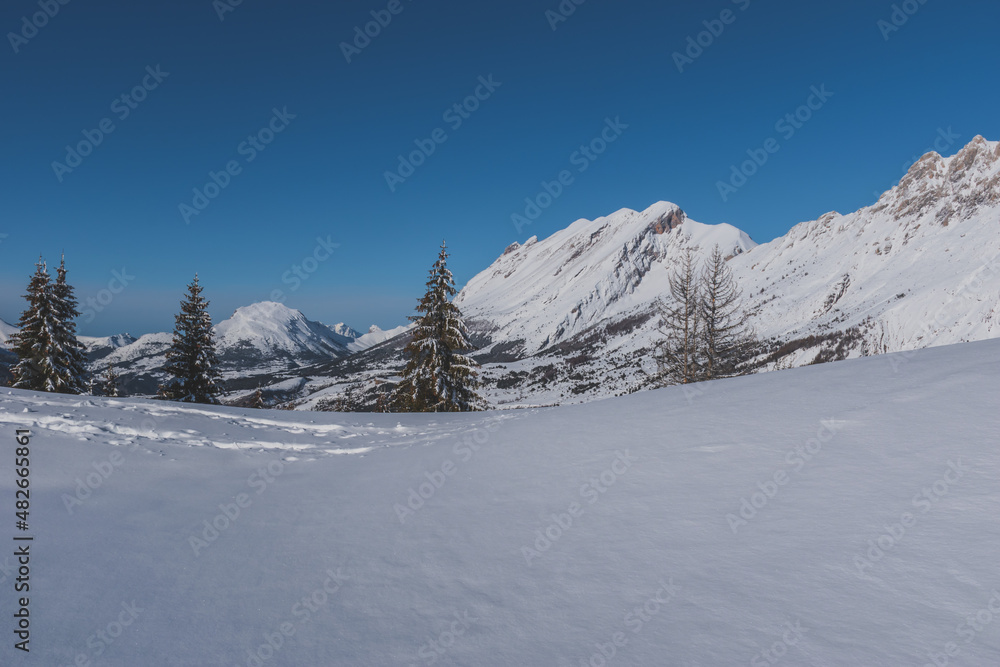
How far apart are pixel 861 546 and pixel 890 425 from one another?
298cm

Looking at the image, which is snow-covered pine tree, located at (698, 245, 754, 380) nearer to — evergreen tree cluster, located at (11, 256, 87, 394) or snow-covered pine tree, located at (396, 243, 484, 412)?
snow-covered pine tree, located at (396, 243, 484, 412)

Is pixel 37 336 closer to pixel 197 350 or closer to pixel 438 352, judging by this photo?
pixel 197 350

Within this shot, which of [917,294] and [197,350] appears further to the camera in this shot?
[917,294]

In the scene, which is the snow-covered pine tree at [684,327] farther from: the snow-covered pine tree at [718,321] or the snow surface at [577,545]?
the snow surface at [577,545]

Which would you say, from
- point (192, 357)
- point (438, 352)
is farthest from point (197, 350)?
point (438, 352)

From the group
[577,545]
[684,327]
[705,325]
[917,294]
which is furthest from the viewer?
[917,294]

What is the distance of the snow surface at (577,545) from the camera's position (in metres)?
3.02

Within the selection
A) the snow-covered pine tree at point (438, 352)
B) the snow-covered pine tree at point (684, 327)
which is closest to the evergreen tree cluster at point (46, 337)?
the snow-covered pine tree at point (438, 352)

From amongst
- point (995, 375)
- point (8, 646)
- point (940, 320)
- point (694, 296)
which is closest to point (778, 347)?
point (940, 320)

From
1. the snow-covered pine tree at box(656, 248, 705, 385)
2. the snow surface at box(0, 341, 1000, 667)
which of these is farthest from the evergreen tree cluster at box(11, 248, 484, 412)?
the snow surface at box(0, 341, 1000, 667)

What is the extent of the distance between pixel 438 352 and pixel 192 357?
13607 millimetres

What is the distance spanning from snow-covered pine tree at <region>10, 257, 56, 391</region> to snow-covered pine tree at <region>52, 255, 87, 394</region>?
10.1 inches

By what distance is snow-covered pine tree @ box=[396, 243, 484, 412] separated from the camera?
2581 cm

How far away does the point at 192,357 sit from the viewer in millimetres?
26016
